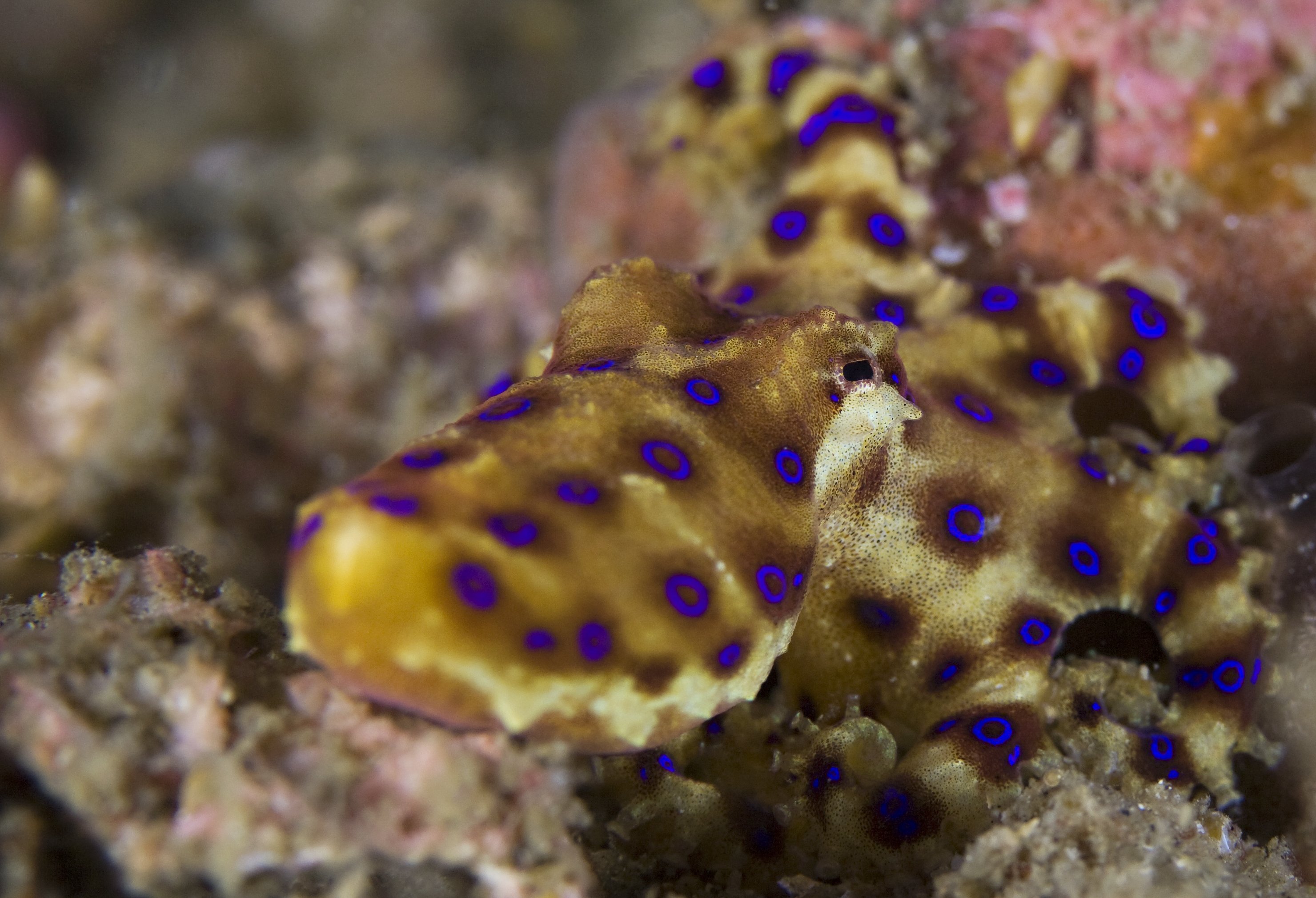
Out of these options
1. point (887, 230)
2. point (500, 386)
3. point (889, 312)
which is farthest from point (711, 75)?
point (500, 386)

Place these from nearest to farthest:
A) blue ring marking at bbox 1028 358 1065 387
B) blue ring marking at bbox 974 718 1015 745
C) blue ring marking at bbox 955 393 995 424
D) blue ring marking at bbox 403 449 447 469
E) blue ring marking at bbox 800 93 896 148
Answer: blue ring marking at bbox 403 449 447 469
blue ring marking at bbox 974 718 1015 745
blue ring marking at bbox 955 393 995 424
blue ring marking at bbox 1028 358 1065 387
blue ring marking at bbox 800 93 896 148

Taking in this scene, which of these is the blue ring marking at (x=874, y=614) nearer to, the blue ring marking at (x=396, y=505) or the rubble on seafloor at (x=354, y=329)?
the rubble on seafloor at (x=354, y=329)

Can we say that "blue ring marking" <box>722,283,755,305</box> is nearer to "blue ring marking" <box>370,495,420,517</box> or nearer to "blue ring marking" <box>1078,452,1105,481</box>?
"blue ring marking" <box>1078,452,1105,481</box>

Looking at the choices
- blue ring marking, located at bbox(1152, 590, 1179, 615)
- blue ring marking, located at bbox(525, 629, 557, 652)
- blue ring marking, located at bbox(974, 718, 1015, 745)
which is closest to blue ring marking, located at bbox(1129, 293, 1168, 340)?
blue ring marking, located at bbox(1152, 590, 1179, 615)

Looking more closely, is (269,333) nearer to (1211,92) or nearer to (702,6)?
(702,6)

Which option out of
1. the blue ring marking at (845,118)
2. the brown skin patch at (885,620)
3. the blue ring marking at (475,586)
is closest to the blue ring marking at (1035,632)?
the brown skin patch at (885,620)

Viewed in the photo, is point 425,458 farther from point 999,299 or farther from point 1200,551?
point 1200,551

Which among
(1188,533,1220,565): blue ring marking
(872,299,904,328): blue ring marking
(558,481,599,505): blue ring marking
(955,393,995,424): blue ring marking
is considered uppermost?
(558,481,599,505): blue ring marking
